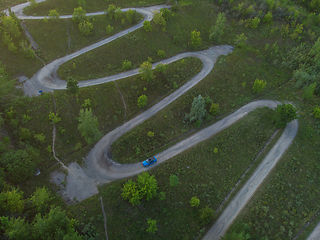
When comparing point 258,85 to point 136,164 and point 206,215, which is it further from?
point 136,164

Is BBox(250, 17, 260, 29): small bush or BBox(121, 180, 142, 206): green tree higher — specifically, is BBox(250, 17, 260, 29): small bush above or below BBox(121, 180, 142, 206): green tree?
above

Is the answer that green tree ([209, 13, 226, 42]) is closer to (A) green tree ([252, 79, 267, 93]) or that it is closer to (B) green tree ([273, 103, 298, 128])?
(A) green tree ([252, 79, 267, 93])

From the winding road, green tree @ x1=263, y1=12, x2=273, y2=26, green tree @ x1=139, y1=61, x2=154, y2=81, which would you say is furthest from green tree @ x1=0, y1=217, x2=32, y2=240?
green tree @ x1=263, y1=12, x2=273, y2=26

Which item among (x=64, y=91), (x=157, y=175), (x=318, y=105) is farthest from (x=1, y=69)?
(x=318, y=105)

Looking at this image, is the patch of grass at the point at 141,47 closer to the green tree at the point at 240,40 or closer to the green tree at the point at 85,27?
the green tree at the point at 85,27

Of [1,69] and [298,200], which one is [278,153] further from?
[1,69]

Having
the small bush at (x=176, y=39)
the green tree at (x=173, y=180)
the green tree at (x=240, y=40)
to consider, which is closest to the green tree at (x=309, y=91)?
the green tree at (x=240, y=40)
